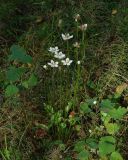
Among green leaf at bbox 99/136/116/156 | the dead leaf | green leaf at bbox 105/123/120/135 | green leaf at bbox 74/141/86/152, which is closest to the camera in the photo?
green leaf at bbox 99/136/116/156

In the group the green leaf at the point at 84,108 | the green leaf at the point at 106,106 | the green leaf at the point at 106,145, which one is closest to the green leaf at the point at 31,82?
the green leaf at the point at 84,108

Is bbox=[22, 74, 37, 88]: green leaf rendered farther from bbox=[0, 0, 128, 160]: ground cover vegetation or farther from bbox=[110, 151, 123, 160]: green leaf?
bbox=[110, 151, 123, 160]: green leaf

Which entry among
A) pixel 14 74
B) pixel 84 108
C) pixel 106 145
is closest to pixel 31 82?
pixel 14 74

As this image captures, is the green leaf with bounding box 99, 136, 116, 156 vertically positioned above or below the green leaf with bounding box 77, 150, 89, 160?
above

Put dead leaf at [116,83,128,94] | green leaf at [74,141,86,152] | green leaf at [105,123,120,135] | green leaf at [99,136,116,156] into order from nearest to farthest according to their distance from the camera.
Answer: green leaf at [99,136,116,156] < green leaf at [74,141,86,152] < green leaf at [105,123,120,135] < dead leaf at [116,83,128,94]

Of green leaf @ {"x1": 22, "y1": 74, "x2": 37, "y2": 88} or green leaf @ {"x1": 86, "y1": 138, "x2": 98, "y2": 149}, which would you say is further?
green leaf @ {"x1": 22, "y1": 74, "x2": 37, "y2": 88}

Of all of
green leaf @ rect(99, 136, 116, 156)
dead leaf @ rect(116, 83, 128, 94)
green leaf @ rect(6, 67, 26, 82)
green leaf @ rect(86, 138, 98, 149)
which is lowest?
green leaf @ rect(86, 138, 98, 149)

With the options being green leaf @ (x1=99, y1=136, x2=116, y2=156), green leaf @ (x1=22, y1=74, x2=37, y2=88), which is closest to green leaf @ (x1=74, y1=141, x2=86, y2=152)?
green leaf @ (x1=99, y1=136, x2=116, y2=156)

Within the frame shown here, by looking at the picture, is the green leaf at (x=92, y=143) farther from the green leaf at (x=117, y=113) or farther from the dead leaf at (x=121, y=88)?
the dead leaf at (x=121, y=88)
